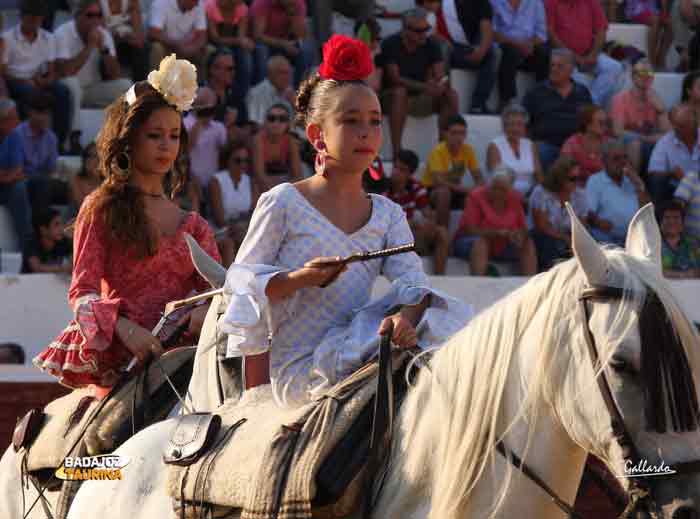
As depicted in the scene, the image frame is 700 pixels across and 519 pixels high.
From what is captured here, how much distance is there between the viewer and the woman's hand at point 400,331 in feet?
9.82

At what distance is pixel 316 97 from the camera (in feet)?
11.0

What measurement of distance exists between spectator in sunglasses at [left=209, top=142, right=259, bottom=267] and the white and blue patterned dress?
466cm

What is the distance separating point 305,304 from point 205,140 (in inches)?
207

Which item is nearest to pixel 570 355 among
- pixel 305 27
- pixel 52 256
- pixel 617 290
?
pixel 617 290

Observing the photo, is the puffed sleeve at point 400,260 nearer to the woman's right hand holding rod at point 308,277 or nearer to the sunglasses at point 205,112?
the woman's right hand holding rod at point 308,277

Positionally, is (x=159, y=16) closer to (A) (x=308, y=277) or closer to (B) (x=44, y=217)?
(B) (x=44, y=217)

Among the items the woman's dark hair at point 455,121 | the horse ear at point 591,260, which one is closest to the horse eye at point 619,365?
the horse ear at point 591,260

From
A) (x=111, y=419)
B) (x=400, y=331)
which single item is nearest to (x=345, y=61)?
(x=400, y=331)

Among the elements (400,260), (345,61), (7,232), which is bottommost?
(7,232)

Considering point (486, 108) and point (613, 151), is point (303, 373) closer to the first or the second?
point (613, 151)

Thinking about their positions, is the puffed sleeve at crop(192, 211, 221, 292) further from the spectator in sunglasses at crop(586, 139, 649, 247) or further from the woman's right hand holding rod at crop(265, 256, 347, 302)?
the spectator in sunglasses at crop(586, 139, 649, 247)

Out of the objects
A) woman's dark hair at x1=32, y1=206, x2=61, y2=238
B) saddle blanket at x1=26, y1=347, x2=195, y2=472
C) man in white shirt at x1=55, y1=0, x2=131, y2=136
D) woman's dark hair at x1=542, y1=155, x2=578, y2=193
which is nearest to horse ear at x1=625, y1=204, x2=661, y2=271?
saddle blanket at x1=26, y1=347, x2=195, y2=472

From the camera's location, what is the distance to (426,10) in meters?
9.96

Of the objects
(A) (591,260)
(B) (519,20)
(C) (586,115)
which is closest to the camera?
(A) (591,260)
